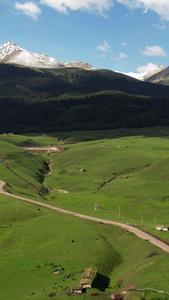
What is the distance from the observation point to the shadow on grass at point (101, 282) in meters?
48.0

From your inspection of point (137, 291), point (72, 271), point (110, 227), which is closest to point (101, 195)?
point (110, 227)

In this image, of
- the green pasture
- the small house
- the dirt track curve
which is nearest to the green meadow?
the green pasture

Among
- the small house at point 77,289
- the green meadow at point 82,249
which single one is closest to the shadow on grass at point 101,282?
the green meadow at point 82,249

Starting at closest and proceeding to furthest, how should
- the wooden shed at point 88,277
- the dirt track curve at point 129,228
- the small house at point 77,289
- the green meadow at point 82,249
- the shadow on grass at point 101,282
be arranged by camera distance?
the small house at point 77,289
the wooden shed at point 88,277
the shadow on grass at point 101,282
the green meadow at point 82,249
the dirt track curve at point 129,228

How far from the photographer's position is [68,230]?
237 ft

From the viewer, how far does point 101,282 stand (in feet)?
164

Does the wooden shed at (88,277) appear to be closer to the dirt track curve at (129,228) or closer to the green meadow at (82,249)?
the green meadow at (82,249)

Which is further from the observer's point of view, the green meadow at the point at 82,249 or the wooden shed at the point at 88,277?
the green meadow at the point at 82,249

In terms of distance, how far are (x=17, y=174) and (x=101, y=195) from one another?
46884mm

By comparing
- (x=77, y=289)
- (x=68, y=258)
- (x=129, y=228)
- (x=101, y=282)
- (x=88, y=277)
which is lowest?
(x=68, y=258)

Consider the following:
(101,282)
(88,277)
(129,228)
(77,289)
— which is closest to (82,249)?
(101,282)

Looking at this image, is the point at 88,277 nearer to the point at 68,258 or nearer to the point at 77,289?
the point at 77,289

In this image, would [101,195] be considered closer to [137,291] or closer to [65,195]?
[65,195]

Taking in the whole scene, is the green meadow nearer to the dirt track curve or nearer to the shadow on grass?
the shadow on grass
